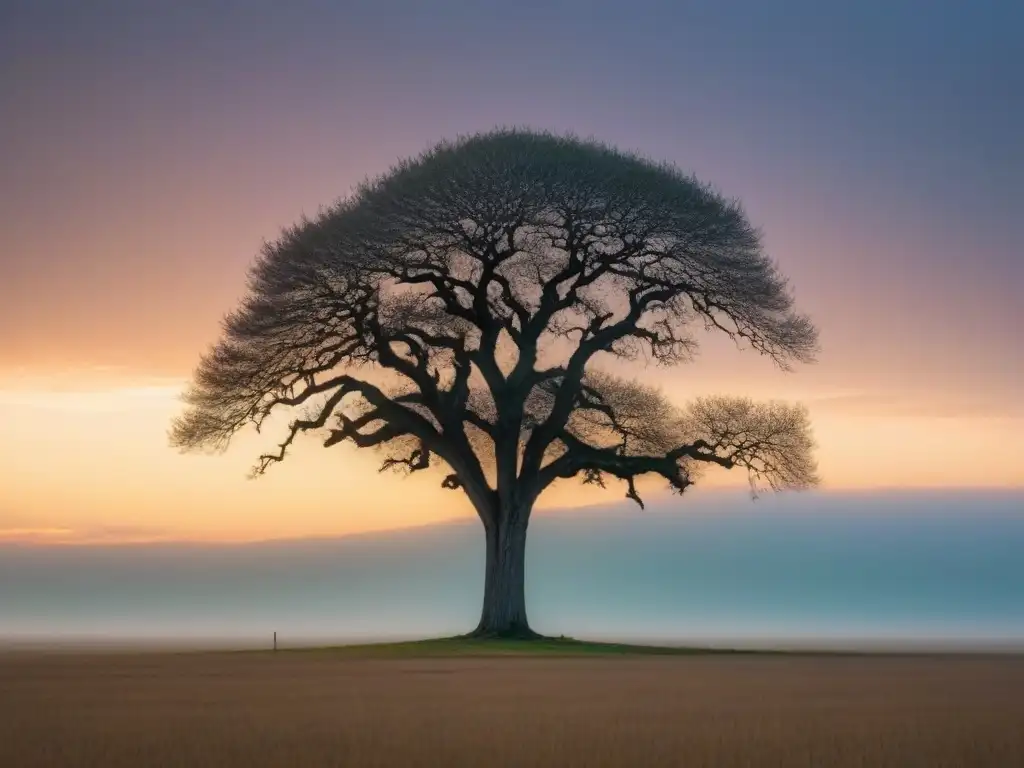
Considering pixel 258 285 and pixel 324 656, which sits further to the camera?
pixel 258 285

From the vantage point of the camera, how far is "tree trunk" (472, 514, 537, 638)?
46.9 m

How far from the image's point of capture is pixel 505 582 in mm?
47375

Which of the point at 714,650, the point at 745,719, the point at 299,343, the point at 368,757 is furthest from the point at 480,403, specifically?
the point at 368,757

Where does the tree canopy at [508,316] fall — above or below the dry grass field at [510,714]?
above

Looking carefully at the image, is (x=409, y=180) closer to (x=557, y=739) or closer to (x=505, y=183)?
(x=505, y=183)

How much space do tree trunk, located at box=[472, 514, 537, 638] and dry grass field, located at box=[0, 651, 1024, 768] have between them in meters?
9.14

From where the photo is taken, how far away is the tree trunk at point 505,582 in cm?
4694

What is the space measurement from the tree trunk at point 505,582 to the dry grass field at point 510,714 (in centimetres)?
914

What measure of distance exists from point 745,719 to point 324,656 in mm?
23339

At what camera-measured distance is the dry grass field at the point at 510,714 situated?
54.8 feet

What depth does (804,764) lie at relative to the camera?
15.9 meters

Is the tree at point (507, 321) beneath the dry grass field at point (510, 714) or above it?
above

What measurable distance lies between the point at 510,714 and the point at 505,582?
1009 inches

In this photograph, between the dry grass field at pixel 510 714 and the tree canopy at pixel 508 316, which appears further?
the tree canopy at pixel 508 316
